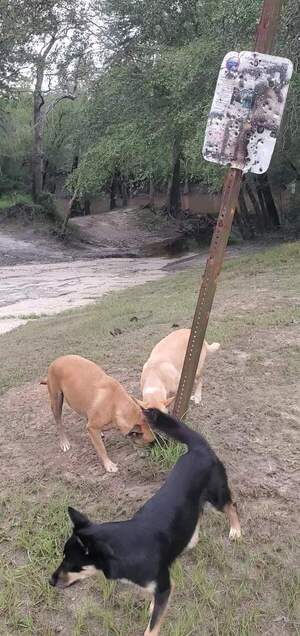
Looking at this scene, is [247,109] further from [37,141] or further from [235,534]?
[37,141]

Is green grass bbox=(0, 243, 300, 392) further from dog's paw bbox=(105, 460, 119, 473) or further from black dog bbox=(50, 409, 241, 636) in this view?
black dog bbox=(50, 409, 241, 636)

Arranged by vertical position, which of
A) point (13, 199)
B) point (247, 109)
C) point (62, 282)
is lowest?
point (13, 199)

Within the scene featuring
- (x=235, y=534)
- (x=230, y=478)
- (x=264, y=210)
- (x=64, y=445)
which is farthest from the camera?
(x=264, y=210)

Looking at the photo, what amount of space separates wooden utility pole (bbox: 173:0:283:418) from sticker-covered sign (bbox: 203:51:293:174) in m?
0.14

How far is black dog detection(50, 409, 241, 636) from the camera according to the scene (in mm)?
2510

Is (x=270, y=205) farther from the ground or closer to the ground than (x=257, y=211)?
farther from the ground

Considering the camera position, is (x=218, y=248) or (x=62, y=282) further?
(x=62, y=282)

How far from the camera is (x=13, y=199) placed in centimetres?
3269

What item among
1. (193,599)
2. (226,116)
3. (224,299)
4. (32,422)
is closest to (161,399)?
(32,422)

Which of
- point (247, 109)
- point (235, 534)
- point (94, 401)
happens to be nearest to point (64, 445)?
point (94, 401)

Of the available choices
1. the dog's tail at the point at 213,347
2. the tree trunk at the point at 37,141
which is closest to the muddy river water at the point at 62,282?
the dog's tail at the point at 213,347

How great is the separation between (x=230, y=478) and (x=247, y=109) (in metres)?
2.10

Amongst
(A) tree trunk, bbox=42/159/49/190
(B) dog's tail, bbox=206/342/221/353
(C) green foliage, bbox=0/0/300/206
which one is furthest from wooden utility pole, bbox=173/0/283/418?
(A) tree trunk, bbox=42/159/49/190

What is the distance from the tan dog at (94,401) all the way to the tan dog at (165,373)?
20 cm
